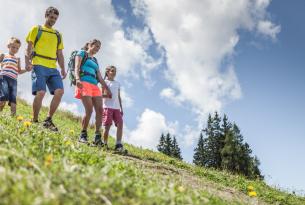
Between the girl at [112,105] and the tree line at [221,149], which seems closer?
the girl at [112,105]

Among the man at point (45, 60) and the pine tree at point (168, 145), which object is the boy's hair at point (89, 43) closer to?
the man at point (45, 60)

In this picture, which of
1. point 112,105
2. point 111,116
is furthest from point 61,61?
point 111,116

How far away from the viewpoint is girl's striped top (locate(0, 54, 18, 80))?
1174 cm

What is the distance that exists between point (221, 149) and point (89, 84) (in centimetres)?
6096

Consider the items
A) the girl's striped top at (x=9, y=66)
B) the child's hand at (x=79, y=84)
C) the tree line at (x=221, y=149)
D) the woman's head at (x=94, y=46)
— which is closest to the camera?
the child's hand at (x=79, y=84)

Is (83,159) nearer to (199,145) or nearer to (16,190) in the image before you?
(16,190)

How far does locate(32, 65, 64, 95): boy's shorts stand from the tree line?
182ft

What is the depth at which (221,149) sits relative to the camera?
6912 cm

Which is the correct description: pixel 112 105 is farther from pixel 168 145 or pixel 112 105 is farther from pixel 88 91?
pixel 168 145

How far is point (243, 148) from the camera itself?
69.4m

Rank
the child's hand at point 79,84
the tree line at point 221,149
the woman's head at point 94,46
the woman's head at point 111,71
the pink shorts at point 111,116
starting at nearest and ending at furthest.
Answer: the child's hand at point 79,84 < the woman's head at point 94,46 < the pink shorts at point 111,116 < the woman's head at point 111,71 < the tree line at point 221,149

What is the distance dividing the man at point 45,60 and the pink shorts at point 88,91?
1.24 ft

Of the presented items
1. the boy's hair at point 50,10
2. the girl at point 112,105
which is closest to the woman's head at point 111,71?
the girl at point 112,105

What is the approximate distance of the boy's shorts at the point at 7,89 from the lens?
11516 mm
